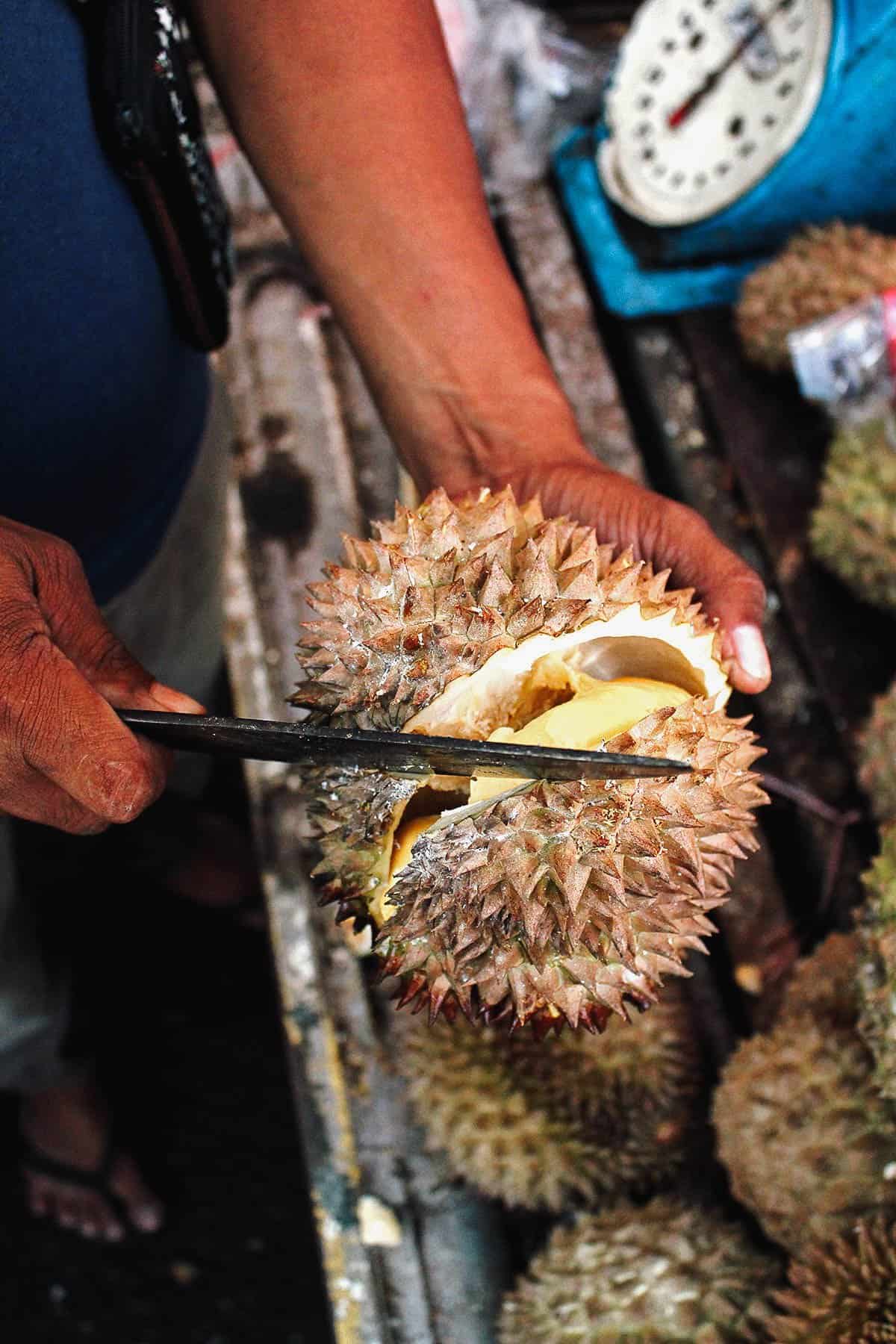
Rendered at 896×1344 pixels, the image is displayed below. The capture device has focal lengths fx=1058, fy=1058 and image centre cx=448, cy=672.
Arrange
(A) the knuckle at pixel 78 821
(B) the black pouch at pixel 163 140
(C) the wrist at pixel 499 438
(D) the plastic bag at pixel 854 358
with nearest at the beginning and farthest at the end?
(A) the knuckle at pixel 78 821, (B) the black pouch at pixel 163 140, (C) the wrist at pixel 499 438, (D) the plastic bag at pixel 854 358

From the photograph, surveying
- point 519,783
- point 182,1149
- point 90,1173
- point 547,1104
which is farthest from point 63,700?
point 182,1149

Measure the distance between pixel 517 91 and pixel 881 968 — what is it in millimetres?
2199

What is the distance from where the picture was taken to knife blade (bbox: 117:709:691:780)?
3.22 feet

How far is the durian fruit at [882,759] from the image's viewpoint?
1742 millimetres

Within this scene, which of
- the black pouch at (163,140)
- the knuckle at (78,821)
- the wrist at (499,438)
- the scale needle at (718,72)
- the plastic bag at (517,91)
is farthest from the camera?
the plastic bag at (517,91)

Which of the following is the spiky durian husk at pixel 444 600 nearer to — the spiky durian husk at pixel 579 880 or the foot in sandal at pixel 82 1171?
the spiky durian husk at pixel 579 880

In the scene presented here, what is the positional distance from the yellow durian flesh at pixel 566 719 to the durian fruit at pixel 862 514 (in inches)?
37.6

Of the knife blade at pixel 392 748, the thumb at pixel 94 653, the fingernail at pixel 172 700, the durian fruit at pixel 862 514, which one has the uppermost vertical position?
the thumb at pixel 94 653

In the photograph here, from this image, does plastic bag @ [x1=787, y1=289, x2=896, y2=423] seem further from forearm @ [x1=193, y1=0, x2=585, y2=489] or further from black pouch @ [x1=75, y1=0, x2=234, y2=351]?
black pouch @ [x1=75, y1=0, x2=234, y2=351]

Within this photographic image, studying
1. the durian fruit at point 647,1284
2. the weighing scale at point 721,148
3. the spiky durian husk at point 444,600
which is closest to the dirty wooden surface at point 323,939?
the durian fruit at point 647,1284

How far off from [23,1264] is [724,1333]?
1666 mm

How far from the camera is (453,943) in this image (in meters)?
1.10

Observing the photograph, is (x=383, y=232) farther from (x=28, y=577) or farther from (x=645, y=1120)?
(x=645, y=1120)

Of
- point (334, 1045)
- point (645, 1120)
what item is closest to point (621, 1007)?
point (645, 1120)
